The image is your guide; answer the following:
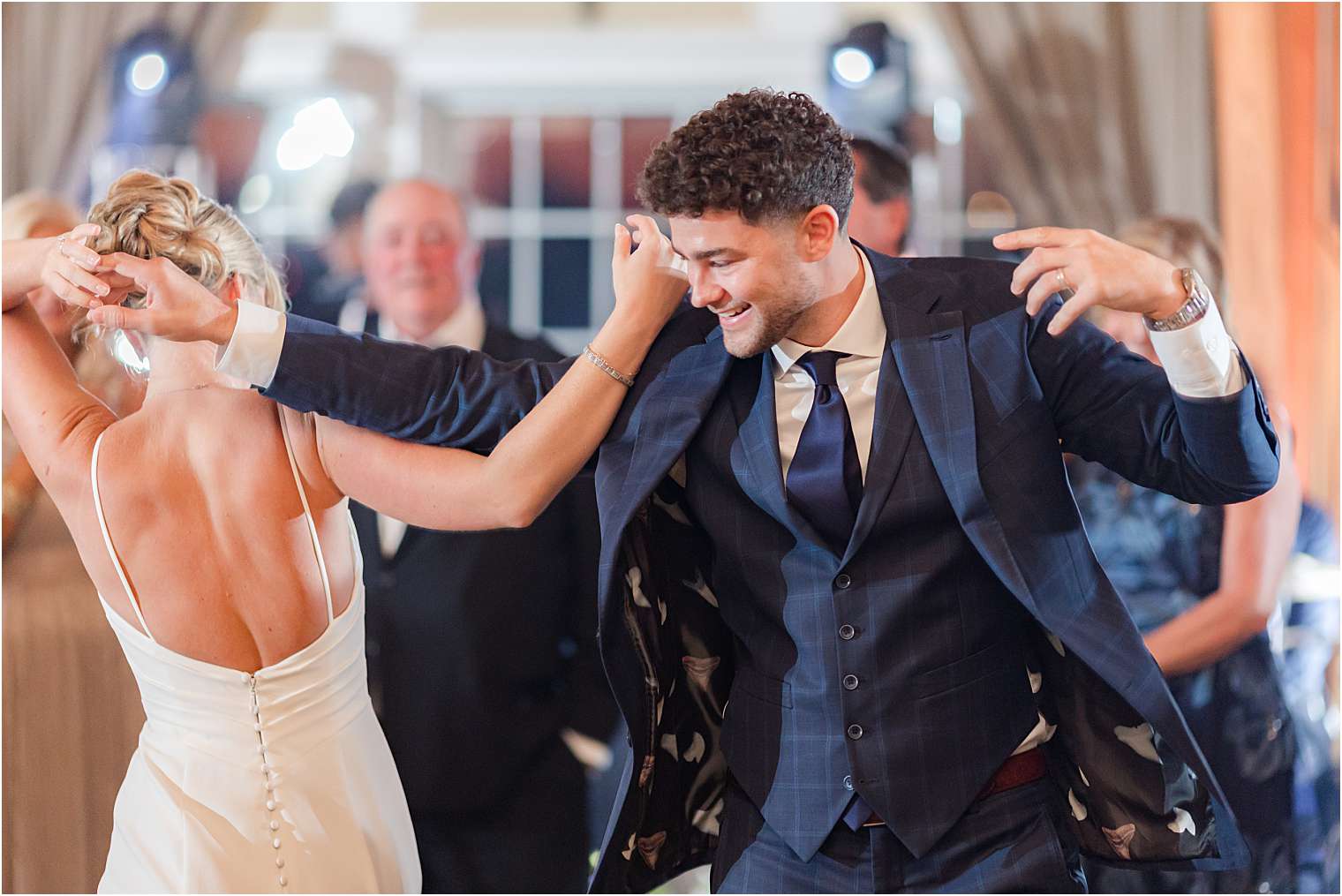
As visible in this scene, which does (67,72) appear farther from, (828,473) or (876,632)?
(876,632)

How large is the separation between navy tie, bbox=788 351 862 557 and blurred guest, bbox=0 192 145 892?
1.77m

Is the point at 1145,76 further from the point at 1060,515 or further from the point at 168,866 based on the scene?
the point at 168,866

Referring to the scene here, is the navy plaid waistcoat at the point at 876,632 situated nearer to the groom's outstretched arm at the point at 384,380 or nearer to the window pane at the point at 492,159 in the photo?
the groom's outstretched arm at the point at 384,380

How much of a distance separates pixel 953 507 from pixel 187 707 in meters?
1.25

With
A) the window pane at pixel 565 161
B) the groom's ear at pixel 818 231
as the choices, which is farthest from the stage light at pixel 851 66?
the groom's ear at pixel 818 231

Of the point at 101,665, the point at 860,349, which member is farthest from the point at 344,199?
the point at 860,349

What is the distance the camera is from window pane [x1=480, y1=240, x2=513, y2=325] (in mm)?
3238

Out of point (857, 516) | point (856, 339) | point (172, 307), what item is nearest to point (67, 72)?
point (172, 307)

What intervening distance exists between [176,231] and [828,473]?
43.2 inches

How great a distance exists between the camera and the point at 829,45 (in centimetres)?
323

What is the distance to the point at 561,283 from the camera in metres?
3.29

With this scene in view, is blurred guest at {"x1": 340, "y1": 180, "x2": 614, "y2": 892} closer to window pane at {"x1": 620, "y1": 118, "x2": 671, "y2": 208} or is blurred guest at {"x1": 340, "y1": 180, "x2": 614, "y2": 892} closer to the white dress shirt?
window pane at {"x1": 620, "y1": 118, "x2": 671, "y2": 208}

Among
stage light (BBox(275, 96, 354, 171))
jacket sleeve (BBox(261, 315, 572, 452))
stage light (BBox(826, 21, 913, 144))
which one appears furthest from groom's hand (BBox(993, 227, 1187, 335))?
stage light (BBox(275, 96, 354, 171))

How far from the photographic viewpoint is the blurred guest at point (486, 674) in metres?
3.07
